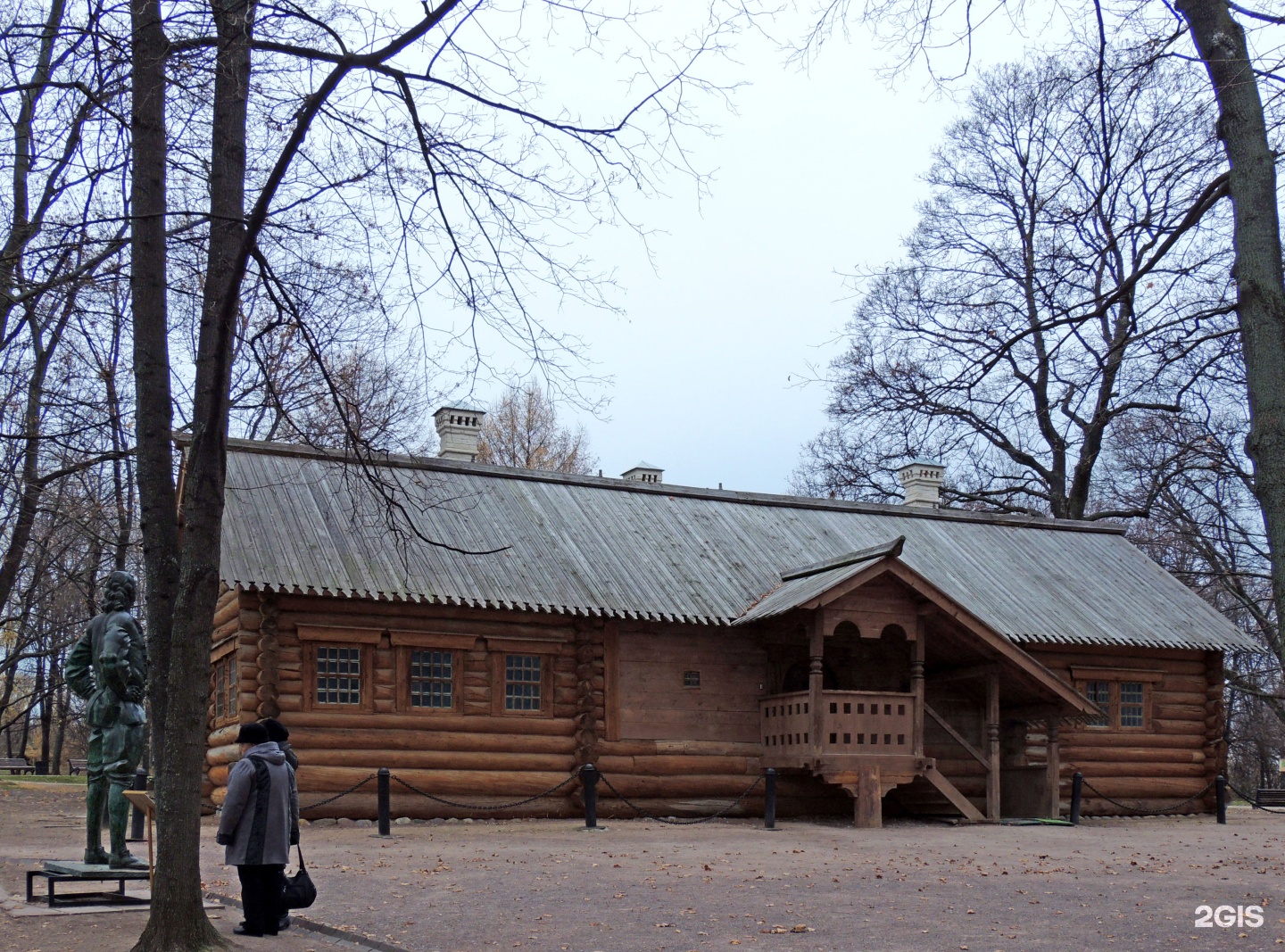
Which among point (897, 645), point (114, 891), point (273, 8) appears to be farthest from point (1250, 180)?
point (897, 645)

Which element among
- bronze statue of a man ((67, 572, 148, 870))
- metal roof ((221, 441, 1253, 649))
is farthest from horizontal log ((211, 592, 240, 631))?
bronze statue of a man ((67, 572, 148, 870))

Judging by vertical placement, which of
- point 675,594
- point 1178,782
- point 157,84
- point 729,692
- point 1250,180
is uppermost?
point 157,84

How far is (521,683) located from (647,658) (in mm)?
1992

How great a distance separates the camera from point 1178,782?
24.4 m

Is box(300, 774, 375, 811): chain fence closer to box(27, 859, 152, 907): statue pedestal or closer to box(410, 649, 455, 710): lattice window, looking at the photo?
box(410, 649, 455, 710): lattice window

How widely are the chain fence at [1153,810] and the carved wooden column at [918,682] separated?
492 cm

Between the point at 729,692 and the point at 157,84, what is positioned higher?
the point at 157,84

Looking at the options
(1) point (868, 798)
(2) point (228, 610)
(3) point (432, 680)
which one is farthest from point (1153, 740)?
(2) point (228, 610)

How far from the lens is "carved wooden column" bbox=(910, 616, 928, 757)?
779 inches

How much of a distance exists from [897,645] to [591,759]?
5655 millimetres

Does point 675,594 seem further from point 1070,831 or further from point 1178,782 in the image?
point 1178,782

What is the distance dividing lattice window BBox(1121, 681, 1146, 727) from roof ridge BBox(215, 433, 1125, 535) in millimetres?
4686

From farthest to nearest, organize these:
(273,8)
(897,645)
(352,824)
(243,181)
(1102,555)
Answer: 1. (1102,555)
2. (897,645)
3. (352,824)
4. (243,181)
5. (273,8)

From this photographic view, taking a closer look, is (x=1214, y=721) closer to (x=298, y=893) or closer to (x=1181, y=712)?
(x=1181, y=712)
